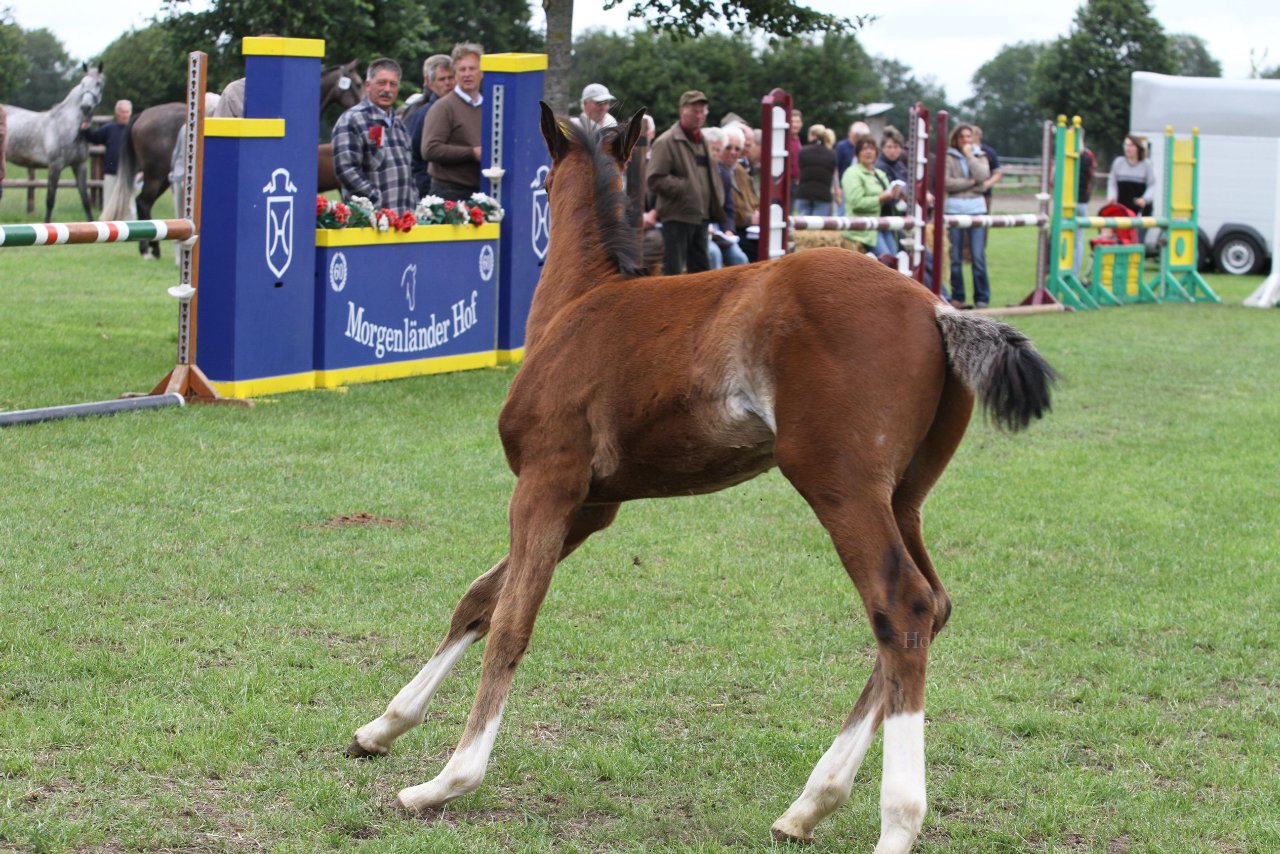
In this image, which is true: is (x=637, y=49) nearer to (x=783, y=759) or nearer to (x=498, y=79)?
(x=498, y=79)

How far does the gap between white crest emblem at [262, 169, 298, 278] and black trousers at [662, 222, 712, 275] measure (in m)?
3.85

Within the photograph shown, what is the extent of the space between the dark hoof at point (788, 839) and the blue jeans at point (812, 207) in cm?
1381

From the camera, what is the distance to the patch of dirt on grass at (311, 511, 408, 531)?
251 inches

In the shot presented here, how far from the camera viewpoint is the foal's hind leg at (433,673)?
383 centimetres

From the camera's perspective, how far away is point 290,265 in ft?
31.1

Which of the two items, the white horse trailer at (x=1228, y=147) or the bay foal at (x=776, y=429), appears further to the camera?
the white horse trailer at (x=1228, y=147)

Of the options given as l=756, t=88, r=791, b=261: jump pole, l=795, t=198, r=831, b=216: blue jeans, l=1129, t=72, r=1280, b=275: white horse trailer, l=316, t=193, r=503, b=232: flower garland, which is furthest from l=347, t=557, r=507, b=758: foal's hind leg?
l=1129, t=72, r=1280, b=275: white horse trailer

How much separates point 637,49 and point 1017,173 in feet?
50.0

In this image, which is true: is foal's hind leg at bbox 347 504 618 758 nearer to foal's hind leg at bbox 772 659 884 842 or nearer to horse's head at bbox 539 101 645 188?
foal's hind leg at bbox 772 659 884 842

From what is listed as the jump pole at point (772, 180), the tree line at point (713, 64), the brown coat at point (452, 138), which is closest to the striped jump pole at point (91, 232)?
the brown coat at point (452, 138)

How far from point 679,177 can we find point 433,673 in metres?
8.90

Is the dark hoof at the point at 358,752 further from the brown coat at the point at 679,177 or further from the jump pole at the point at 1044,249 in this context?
the jump pole at the point at 1044,249

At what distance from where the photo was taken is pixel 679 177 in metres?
12.2

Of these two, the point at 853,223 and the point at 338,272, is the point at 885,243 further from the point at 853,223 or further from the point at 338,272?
the point at 338,272
